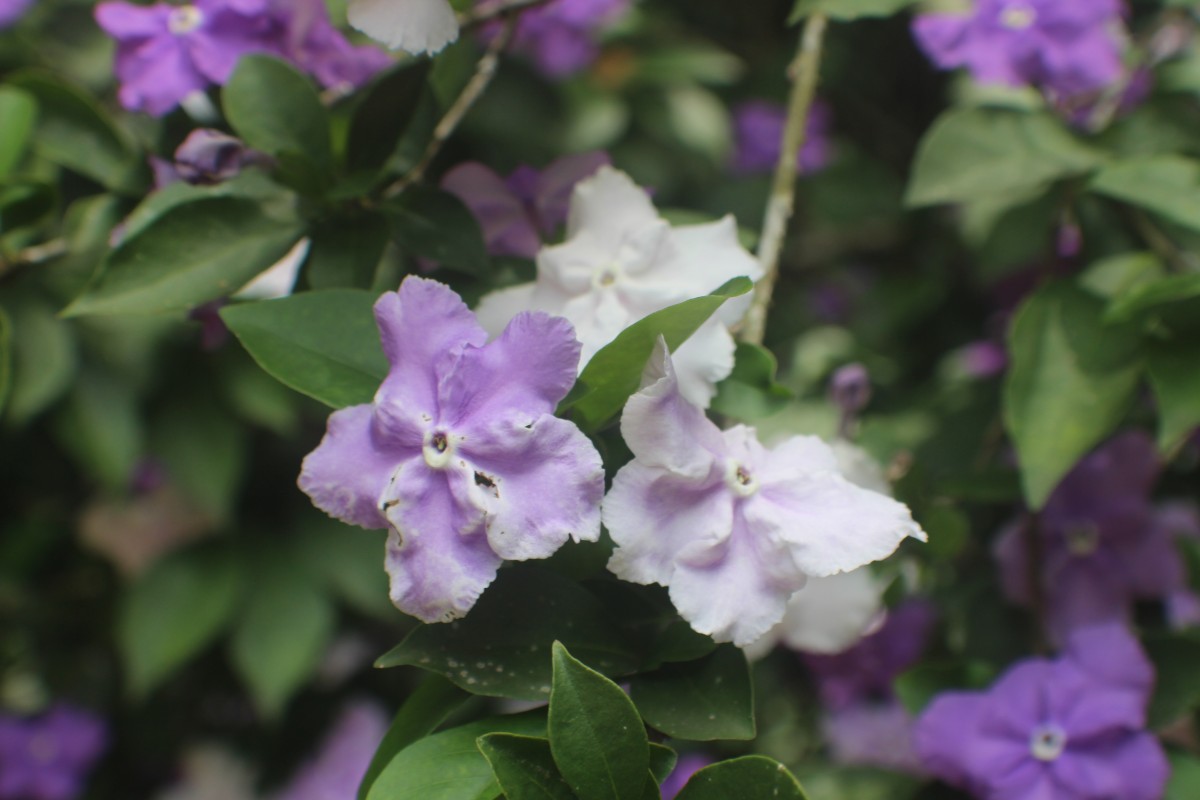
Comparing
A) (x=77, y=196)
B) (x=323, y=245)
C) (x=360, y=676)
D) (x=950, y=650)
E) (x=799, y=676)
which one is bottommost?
(x=360, y=676)

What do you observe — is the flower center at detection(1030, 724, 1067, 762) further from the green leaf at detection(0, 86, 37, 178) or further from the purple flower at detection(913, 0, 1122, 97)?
the green leaf at detection(0, 86, 37, 178)

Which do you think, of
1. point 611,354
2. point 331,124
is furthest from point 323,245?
point 611,354

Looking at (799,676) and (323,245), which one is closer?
(323,245)

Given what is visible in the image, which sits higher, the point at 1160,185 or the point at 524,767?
the point at 1160,185

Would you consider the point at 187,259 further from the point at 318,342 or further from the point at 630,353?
the point at 630,353

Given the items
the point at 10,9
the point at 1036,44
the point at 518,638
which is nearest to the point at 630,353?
the point at 518,638

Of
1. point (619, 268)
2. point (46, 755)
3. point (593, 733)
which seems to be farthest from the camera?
point (46, 755)

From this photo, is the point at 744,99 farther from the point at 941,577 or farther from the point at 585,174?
the point at 585,174
